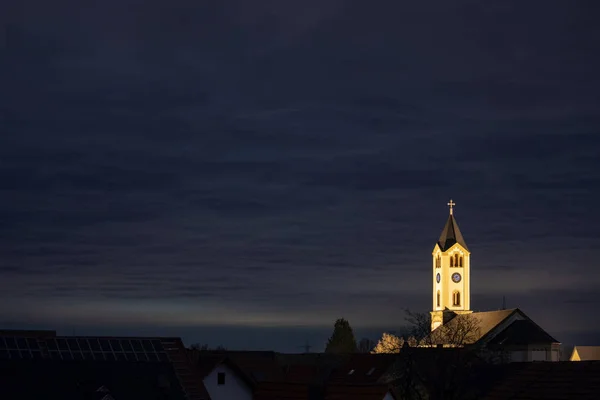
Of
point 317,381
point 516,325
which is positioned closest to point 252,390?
point 317,381

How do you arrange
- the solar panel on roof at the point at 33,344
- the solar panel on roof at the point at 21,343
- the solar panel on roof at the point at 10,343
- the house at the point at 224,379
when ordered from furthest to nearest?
the house at the point at 224,379
the solar panel on roof at the point at 33,344
the solar panel on roof at the point at 21,343
the solar panel on roof at the point at 10,343

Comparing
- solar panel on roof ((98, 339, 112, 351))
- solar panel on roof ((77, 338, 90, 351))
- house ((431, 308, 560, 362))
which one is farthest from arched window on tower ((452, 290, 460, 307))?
solar panel on roof ((77, 338, 90, 351))

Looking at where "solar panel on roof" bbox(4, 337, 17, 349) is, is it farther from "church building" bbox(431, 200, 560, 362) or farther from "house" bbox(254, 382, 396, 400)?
"church building" bbox(431, 200, 560, 362)

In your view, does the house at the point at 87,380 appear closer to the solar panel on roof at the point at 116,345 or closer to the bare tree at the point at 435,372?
the solar panel on roof at the point at 116,345

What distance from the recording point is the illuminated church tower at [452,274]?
617 feet

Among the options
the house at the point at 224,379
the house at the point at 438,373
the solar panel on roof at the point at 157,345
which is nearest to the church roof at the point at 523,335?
the house at the point at 438,373

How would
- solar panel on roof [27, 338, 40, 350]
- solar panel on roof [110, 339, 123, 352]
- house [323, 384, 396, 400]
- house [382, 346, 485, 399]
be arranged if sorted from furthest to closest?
house [382, 346, 485, 399], solar panel on roof [110, 339, 123, 352], house [323, 384, 396, 400], solar panel on roof [27, 338, 40, 350]

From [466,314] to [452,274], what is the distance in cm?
2193

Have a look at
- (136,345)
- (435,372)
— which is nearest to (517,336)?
(435,372)

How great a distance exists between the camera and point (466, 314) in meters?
167

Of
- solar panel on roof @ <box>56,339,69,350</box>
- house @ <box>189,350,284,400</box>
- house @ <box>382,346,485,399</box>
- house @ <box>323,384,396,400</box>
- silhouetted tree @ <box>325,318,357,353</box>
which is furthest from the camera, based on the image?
silhouetted tree @ <box>325,318,357,353</box>

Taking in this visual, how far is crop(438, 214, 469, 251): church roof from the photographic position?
18988 cm

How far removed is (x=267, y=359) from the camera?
107250 mm

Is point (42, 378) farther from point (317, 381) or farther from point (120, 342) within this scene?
point (317, 381)
